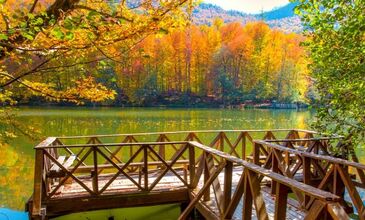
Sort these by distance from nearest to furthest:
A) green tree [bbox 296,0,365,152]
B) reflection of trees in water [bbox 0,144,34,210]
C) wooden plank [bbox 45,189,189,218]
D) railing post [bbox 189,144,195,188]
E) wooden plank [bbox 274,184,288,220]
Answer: wooden plank [bbox 274,184,288,220] → green tree [bbox 296,0,365,152] → wooden plank [bbox 45,189,189,218] → railing post [bbox 189,144,195,188] → reflection of trees in water [bbox 0,144,34,210]

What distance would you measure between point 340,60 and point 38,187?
5.68m

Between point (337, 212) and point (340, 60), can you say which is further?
point (340, 60)

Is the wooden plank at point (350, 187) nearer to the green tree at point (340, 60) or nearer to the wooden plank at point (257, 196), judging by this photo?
the green tree at point (340, 60)

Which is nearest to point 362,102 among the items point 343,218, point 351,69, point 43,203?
point 351,69

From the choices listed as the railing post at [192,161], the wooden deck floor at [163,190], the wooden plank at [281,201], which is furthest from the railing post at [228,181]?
the railing post at [192,161]

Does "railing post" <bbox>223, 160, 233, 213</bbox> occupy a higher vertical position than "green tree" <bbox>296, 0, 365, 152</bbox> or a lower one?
lower

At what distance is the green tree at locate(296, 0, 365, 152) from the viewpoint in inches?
221

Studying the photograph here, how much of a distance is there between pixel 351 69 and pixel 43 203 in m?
5.90

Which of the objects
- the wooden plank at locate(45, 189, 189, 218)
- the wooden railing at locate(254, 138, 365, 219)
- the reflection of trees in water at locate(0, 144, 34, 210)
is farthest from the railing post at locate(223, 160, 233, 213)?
the reflection of trees in water at locate(0, 144, 34, 210)

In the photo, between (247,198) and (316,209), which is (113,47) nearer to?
(247,198)

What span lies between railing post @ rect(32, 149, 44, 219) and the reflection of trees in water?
3111 mm

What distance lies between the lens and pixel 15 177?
13.5 metres

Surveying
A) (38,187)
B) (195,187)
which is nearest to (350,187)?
(195,187)

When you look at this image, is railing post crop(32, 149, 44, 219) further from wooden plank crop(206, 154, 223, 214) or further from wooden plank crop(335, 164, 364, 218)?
wooden plank crop(335, 164, 364, 218)
